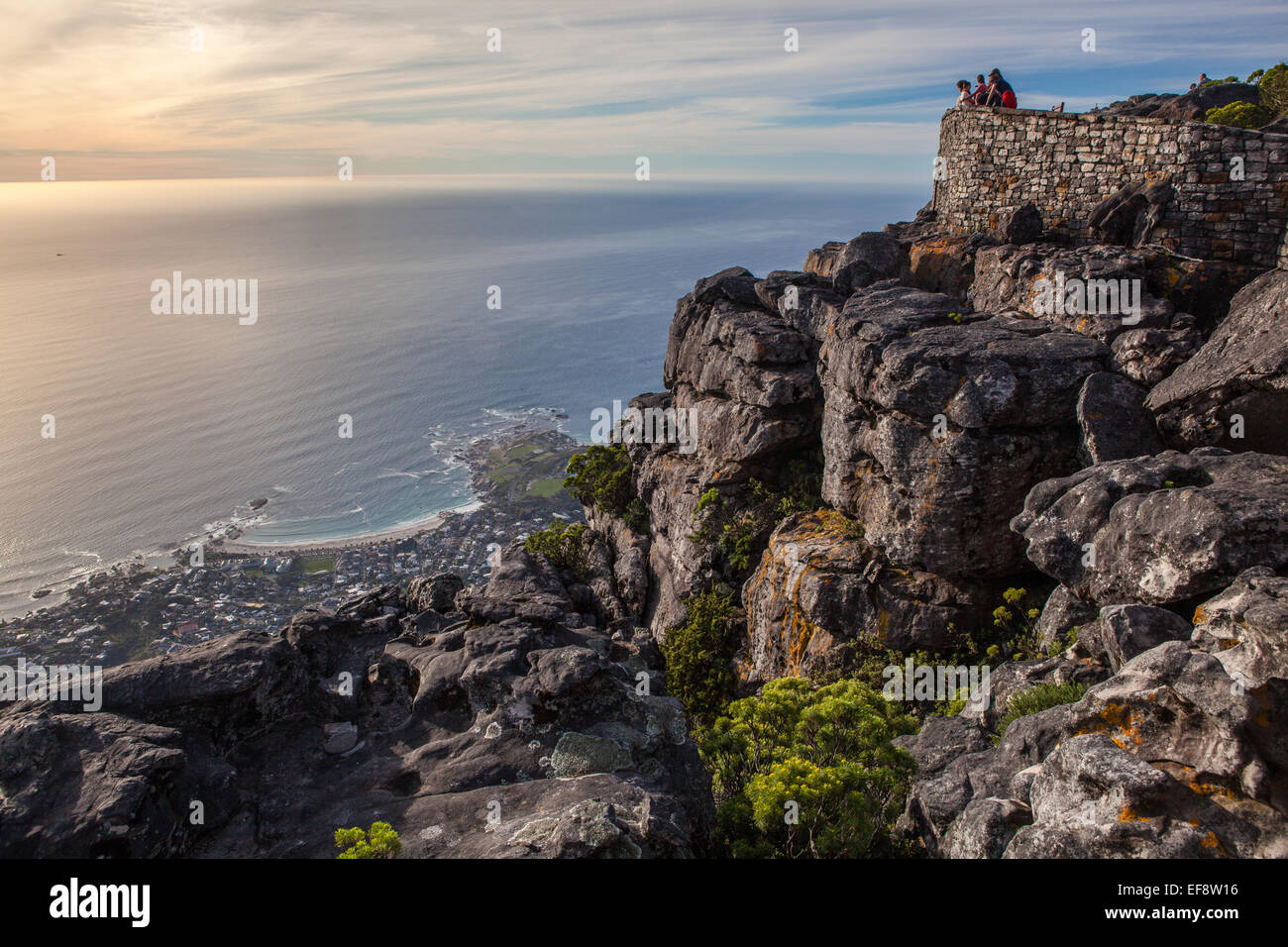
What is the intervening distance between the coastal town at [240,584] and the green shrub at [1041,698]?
4355 cm

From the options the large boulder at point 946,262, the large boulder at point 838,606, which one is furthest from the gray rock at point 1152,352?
the large boulder at point 946,262

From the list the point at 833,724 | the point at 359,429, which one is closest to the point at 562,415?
the point at 359,429

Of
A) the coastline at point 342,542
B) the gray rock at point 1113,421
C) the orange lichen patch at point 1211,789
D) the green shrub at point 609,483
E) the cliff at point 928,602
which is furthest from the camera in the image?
the coastline at point 342,542

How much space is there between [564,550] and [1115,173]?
25331mm

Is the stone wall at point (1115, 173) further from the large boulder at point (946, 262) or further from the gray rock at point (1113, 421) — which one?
the gray rock at point (1113, 421)

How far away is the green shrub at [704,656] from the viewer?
23703 millimetres

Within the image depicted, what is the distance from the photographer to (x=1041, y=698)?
→ 41.3 feet

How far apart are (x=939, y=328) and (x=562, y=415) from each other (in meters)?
80.3

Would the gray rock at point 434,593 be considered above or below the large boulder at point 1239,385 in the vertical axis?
below

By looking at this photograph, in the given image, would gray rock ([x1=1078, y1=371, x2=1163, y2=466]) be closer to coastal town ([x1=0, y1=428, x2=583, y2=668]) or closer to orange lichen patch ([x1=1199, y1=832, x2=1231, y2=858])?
orange lichen patch ([x1=1199, y1=832, x2=1231, y2=858])

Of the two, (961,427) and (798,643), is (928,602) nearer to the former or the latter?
(798,643)

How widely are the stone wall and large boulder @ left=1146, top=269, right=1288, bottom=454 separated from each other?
14.8 feet

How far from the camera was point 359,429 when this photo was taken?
96750 mm
